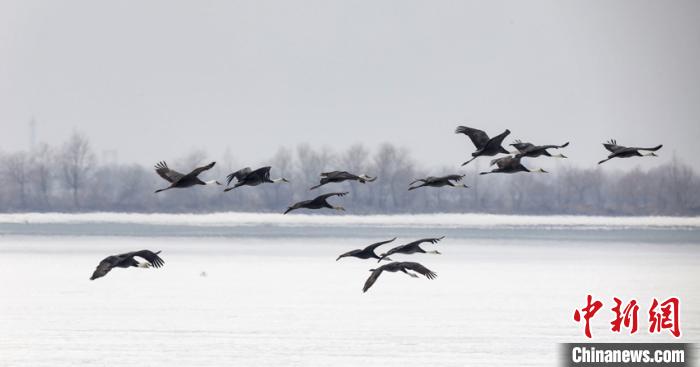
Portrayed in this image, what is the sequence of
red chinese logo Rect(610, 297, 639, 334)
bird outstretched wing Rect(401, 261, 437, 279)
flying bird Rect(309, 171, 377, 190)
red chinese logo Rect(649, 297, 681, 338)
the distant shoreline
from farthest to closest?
1. the distant shoreline
2. red chinese logo Rect(610, 297, 639, 334)
3. red chinese logo Rect(649, 297, 681, 338)
4. bird outstretched wing Rect(401, 261, 437, 279)
5. flying bird Rect(309, 171, 377, 190)

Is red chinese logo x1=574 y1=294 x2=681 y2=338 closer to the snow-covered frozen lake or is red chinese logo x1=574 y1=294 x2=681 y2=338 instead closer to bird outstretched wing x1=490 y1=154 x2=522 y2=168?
the snow-covered frozen lake

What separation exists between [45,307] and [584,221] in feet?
181

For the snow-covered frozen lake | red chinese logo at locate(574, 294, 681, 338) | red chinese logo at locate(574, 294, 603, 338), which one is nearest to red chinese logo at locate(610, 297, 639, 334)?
red chinese logo at locate(574, 294, 681, 338)

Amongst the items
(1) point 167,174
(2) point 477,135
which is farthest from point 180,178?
(2) point 477,135

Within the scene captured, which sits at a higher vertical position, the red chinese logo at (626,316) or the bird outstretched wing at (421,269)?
the bird outstretched wing at (421,269)

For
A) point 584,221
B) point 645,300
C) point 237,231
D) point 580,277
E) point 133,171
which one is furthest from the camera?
point 133,171

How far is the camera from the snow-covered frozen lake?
79.5 ft

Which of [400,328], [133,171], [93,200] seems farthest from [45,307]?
[133,171]

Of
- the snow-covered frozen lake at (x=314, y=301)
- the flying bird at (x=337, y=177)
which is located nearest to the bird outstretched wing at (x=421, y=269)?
the flying bird at (x=337, y=177)

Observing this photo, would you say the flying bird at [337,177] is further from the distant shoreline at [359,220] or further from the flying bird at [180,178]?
the distant shoreline at [359,220]

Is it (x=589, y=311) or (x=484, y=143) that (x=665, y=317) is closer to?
(x=589, y=311)

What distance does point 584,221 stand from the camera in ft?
269

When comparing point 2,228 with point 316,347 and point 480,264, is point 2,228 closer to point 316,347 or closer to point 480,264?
point 480,264

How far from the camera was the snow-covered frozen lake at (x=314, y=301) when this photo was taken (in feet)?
79.5
